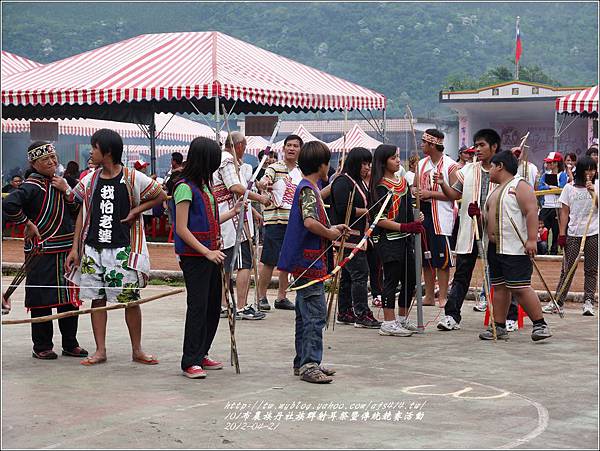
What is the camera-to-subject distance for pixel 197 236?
312 inches

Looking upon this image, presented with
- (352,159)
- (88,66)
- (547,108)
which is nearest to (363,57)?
(547,108)

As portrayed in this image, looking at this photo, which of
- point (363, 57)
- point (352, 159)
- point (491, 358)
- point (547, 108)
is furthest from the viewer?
point (363, 57)

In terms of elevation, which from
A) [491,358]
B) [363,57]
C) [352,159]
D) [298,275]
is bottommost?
[491,358]

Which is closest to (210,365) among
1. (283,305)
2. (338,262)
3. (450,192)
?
(338,262)

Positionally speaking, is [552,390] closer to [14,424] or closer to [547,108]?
[14,424]

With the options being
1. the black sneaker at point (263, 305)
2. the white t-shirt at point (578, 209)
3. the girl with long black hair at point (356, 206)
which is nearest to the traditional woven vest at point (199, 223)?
the girl with long black hair at point (356, 206)

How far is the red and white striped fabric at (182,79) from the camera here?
1582 cm

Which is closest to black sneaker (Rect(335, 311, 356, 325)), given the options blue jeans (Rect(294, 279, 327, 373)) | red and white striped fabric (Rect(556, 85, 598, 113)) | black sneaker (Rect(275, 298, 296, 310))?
black sneaker (Rect(275, 298, 296, 310))

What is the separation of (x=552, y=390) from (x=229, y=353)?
9.06 feet

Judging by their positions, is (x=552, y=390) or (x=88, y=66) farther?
(x=88, y=66)

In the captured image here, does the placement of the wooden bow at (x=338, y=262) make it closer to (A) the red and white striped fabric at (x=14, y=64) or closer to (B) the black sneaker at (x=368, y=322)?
(B) the black sneaker at (x=368, y=322)

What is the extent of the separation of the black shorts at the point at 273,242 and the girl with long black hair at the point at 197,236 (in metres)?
Answer: 3.39

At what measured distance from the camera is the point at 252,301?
12438mm

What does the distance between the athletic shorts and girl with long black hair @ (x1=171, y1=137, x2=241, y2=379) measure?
50cm
